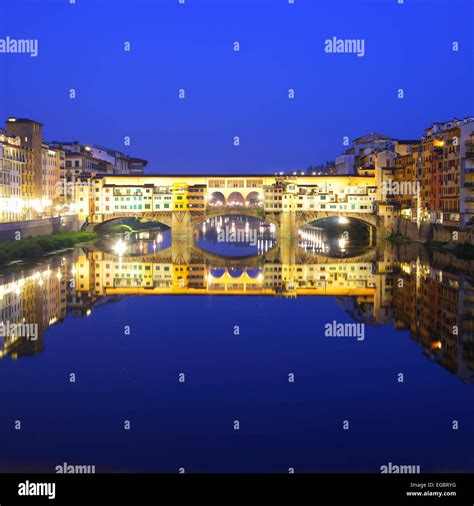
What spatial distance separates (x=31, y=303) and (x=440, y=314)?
10.9m

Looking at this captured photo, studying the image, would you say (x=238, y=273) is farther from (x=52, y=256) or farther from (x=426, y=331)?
(x=426, y=331)

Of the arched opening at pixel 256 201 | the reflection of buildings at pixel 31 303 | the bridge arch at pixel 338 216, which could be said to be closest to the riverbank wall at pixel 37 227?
the reflection of buildings at pixel 31 303

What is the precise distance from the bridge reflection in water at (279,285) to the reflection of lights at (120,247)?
1.89 ft

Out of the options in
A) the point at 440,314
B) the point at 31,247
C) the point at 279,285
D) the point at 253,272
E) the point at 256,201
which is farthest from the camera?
the point at 256,201

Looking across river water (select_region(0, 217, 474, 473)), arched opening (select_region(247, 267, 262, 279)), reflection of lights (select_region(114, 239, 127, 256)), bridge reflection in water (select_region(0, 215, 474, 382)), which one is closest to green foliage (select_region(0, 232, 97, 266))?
bridge reflection in water (select_region(0, 215, 474, 382))

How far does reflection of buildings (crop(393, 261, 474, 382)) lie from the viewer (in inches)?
538

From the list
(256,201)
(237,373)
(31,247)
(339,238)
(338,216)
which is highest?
(256,201)

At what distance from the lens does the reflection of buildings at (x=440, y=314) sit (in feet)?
44.9

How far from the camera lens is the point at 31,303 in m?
19.1

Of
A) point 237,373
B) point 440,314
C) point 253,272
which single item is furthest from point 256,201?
point 237,373

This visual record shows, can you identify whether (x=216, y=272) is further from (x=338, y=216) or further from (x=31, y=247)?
(x=338, y=216)

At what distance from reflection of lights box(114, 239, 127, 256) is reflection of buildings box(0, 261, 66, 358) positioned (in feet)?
34.0

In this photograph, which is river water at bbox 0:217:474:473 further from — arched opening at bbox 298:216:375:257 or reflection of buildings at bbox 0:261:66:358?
arched opening at bbox 298:216:375:257
